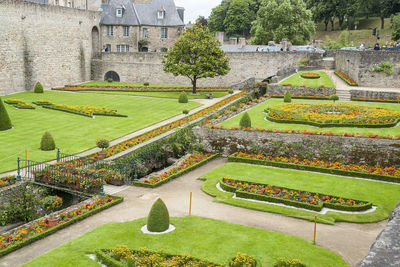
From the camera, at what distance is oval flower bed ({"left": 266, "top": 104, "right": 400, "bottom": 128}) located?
27125mm

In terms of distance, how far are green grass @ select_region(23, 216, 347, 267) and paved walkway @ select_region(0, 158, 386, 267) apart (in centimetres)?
65

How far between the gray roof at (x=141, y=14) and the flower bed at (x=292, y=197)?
46242 millimetres

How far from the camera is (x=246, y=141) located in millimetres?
26594

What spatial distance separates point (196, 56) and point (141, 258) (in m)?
33.1

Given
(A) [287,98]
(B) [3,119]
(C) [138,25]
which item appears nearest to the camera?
(B) [3,119]

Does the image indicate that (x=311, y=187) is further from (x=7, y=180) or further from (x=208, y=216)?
(x=7, y=180)

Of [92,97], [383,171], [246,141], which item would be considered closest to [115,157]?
[246,141]

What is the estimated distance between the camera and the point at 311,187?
67.3 ft

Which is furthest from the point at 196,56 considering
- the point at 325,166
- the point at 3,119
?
the point at 325,166

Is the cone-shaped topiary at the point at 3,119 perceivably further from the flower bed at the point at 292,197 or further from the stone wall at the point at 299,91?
the stone wall at the point at 299,91

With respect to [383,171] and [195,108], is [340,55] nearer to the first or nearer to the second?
[195,108]

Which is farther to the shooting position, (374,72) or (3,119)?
(374,72)

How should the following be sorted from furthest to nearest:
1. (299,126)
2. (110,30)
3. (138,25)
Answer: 1. (110,30)
2. (138,25)
3. (299,126)

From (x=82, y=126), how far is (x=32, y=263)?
61.3ft
